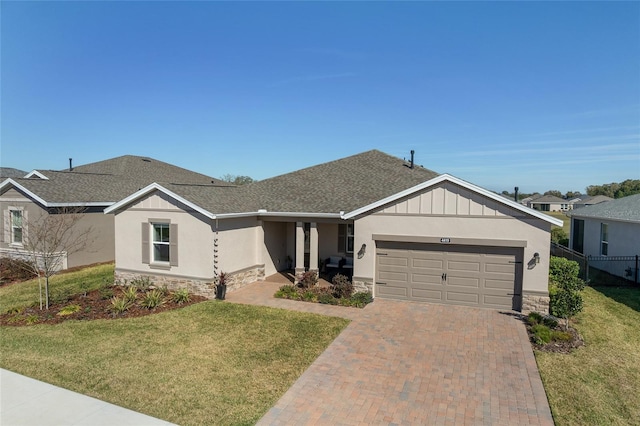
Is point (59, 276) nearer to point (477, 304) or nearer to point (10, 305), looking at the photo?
point (10, 305)

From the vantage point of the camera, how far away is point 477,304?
13.1 m

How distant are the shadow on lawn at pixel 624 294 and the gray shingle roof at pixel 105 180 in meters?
21.7

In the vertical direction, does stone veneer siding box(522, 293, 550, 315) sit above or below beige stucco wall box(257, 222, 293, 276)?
below

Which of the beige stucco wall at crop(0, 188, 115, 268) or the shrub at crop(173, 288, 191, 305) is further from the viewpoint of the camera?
the beige stucco wall at crop(0, 188, 115, 268)

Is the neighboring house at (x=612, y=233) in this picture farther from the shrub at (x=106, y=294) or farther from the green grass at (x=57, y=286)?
the green grass at (x=57, y=286)

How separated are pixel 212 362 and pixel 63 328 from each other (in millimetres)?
5424

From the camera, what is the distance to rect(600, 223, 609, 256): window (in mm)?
19500

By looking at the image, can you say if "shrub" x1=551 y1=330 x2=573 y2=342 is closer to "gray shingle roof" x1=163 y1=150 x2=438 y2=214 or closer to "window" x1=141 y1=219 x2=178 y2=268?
"gray shingle roof" x1=163 y1=150 x2=438 y2=214

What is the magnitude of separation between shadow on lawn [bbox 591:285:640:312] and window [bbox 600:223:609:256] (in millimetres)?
3692

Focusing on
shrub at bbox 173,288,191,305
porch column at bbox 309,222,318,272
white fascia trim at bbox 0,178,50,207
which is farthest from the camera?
white fascia trim at bbox 0,178,50,207

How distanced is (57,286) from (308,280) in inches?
410

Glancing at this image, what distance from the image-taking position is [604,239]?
19859mm

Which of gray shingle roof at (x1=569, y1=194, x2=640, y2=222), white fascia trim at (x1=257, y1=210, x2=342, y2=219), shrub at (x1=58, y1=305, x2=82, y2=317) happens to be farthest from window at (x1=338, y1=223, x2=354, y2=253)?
gray shingle roof at (x1=569, y1=194, x2=640, y2=222)

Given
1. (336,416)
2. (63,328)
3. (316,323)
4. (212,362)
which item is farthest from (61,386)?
(316,323)
